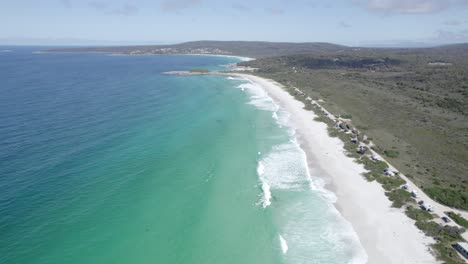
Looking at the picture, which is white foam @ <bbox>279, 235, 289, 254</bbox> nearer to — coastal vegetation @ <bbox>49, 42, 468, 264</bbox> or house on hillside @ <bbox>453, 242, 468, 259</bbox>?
coastal vegetation @ <bbox>49, 42, 468, 264</bbox>

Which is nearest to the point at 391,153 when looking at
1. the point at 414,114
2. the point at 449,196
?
the point at 449,196

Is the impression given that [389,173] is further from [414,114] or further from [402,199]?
[414,114]

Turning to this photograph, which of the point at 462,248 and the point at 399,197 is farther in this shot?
the point at 399,197

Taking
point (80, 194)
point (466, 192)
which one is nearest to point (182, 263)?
point (80, 194)

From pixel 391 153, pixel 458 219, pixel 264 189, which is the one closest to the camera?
pixel 458 219

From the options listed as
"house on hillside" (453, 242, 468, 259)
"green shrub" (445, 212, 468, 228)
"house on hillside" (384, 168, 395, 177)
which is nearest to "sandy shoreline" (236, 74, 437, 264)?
"house on hillside" (453, 242, 468, 259)

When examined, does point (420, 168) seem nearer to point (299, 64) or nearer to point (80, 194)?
point (80, 194)

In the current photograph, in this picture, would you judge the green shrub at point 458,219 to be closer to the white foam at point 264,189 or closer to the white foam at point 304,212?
the white foam at point 304,212
